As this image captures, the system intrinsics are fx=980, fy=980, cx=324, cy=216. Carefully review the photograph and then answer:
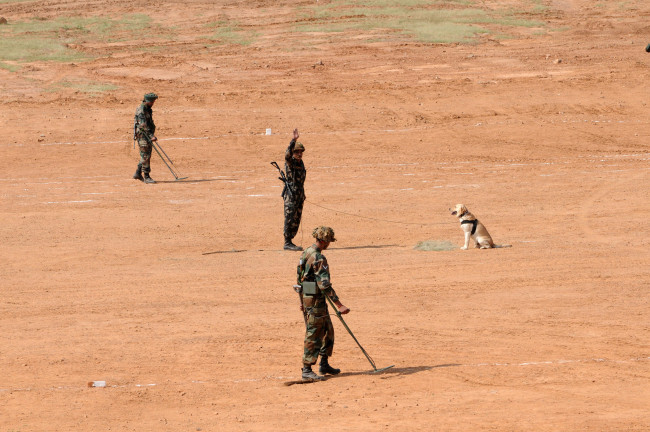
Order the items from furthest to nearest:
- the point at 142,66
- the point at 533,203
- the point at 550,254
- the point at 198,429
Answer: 1. the point at 142,66
2. the point at 533,203
3. the point at 550,254
4. the point at 198,429

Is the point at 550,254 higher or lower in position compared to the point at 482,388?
higher

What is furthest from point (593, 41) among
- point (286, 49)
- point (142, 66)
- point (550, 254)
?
point (550, 254)

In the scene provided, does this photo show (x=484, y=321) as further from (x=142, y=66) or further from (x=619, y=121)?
(x=142, y=66)

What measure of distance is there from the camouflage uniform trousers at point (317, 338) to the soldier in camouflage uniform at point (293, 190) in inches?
246

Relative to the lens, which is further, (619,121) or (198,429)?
(619,121)

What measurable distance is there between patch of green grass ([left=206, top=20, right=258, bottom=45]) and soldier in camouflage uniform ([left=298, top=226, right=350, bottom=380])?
2757cm

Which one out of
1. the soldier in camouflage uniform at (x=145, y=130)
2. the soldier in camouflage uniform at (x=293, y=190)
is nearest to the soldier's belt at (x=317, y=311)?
Result: the soldier in camouflage uniform at (x=293, y=190)

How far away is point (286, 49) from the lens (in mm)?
37250

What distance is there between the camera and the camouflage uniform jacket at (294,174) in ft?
58.4

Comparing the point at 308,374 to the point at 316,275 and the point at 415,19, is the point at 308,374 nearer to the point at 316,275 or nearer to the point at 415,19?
the point at 316,275

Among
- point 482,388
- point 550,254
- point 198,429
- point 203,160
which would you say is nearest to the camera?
point 198,429

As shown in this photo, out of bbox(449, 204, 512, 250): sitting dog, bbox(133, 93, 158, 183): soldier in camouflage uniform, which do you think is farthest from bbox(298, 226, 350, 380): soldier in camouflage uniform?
bbox(133, 93, 158, 183): soldier in camouflage uniform

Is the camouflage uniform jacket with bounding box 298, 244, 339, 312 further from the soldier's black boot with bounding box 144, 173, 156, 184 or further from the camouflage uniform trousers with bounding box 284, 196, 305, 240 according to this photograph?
the soldier's black boot with bounding box 144, 173, 156, 184

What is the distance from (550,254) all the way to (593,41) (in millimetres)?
22456
